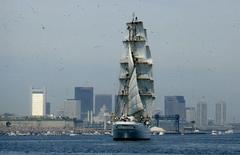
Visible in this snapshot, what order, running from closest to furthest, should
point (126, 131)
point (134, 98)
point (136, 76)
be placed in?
point (126, 131)
point (134, 98)
point (136, 76)

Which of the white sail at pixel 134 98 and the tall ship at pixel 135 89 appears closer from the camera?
the tall ship at pixel 135 89

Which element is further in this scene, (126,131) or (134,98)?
(134,98)

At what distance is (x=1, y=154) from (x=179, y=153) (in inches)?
1036

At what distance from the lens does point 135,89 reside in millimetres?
182750

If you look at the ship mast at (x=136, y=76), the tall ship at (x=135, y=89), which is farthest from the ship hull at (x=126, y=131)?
the ship mast at (x=136, y=76)

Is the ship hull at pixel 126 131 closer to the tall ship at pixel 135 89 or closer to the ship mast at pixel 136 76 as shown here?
the tall ship at pixel 135 89

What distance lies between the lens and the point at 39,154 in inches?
4525

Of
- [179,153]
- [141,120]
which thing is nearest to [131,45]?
[141,120]

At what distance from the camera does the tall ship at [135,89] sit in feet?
570

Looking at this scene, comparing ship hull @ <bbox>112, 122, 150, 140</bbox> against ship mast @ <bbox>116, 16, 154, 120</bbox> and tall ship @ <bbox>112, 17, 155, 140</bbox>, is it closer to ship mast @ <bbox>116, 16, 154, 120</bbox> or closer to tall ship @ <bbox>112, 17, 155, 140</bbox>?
tall ship @ <bbox>112, 17, 155, 140</bbox>

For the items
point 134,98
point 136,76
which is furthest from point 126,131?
point 136,76

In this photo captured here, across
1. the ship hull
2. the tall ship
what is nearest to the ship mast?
the tall ship

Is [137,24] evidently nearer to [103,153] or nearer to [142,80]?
[142,80]

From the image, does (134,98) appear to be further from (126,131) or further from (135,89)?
(126,131)
